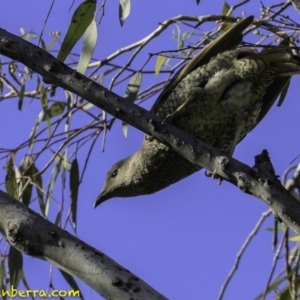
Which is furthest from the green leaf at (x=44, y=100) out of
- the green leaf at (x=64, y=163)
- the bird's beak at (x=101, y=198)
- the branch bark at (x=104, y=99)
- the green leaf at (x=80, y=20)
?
the branch bark at (x=104, y=99)

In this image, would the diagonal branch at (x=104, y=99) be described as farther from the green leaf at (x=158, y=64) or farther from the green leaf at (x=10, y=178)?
the green leaf at (x=10, y=178)

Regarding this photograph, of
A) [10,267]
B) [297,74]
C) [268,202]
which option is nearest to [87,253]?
[268,202]

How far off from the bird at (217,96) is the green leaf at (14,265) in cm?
87

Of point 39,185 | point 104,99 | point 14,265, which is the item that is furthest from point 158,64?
point 104,99

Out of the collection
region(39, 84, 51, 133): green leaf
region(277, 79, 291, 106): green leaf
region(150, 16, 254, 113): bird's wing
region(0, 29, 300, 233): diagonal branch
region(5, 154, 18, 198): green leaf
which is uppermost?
region(39, 84, 51, 133): green leaf

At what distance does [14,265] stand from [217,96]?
1.36 m

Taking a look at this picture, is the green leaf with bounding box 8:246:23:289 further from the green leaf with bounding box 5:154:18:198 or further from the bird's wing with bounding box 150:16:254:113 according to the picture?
the bird's wing with bounding box 150:16:254:113

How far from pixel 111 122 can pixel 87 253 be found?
7.78 ft

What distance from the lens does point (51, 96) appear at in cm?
465

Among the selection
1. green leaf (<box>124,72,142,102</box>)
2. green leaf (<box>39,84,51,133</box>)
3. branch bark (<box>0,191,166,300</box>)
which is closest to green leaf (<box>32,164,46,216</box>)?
green leaf (<box>39,84,51,133</box>)

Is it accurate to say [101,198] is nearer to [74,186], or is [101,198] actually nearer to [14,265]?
Answer: [74,186]

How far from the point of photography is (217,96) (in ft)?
13.4

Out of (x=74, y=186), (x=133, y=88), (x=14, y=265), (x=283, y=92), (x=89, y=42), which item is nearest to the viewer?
(x=89, y=42)

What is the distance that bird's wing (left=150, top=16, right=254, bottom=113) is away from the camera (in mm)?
3910
